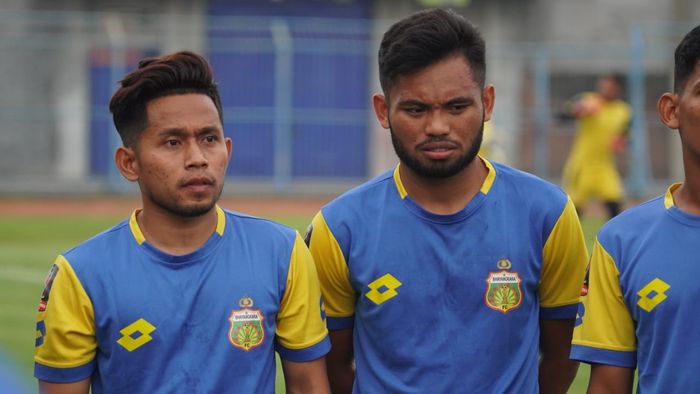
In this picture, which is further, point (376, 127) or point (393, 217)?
point (376, 127)

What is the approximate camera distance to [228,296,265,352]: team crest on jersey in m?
3.86

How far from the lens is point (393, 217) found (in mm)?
4164

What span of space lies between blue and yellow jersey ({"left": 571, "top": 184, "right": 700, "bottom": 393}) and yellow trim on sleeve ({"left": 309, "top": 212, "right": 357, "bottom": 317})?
0.80 metres

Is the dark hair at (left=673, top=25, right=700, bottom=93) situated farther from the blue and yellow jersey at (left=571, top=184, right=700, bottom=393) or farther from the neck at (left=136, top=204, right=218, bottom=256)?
the neck at (left=136, top=204, right=218, bottom=256)

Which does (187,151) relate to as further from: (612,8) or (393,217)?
(612,8)

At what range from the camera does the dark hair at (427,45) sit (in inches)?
159

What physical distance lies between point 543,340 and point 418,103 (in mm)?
988

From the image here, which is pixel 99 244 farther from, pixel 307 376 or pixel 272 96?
pixel 272 96

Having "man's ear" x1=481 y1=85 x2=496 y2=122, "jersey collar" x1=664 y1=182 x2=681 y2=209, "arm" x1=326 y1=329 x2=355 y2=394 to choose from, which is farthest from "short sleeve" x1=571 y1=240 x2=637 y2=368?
"arm" x1=326 y1=329 x2=355 y2=394

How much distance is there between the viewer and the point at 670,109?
150 inches

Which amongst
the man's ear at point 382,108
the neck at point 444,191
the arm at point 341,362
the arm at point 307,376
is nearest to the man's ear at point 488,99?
the neck at point 444,191

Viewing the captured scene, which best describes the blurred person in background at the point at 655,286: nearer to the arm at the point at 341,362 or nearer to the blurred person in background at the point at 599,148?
the arm at the point at 341,362

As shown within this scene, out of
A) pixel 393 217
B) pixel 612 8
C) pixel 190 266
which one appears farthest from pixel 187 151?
pixel 612 8

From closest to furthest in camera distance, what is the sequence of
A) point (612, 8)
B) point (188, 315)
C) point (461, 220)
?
point (188, 315) < point (461, 220) < point (612, 8)
